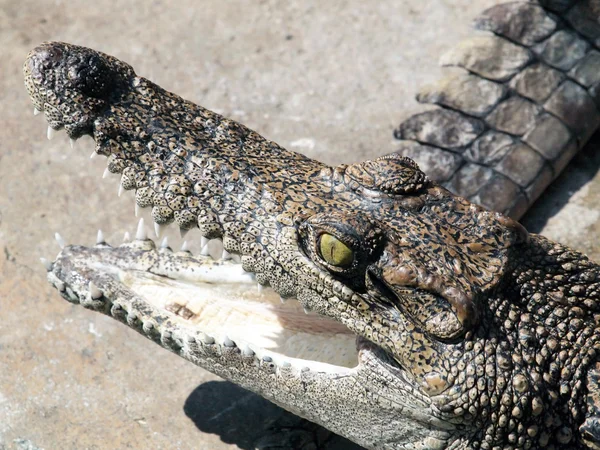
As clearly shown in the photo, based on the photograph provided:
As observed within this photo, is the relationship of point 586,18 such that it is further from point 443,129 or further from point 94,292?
point 94,292

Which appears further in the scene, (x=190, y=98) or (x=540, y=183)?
(x=190, y=98)

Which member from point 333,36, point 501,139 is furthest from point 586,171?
point 333,36

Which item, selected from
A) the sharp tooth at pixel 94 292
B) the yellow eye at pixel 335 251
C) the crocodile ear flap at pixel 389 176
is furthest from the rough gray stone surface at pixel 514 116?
the sharp tooth at pixel 94 292

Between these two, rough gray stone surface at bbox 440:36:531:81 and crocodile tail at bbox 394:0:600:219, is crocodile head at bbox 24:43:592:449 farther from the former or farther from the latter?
rough gray stone surface at bbox 440:36:531:81

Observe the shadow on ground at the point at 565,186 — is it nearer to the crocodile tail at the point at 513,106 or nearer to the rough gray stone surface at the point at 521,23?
the crocodile tail at the point at 513,106

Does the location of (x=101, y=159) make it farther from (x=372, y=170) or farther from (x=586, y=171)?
(x=586, y=171)

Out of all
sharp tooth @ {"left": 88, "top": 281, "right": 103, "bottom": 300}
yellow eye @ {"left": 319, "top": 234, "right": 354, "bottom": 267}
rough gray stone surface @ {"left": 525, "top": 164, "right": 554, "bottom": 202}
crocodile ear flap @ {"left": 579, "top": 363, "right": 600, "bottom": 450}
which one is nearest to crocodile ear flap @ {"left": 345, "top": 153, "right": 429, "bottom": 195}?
yellow eye @ {"left": 319, "top": 234, "right": 354, "bottom": 267}

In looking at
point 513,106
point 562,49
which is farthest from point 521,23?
point 513,106
